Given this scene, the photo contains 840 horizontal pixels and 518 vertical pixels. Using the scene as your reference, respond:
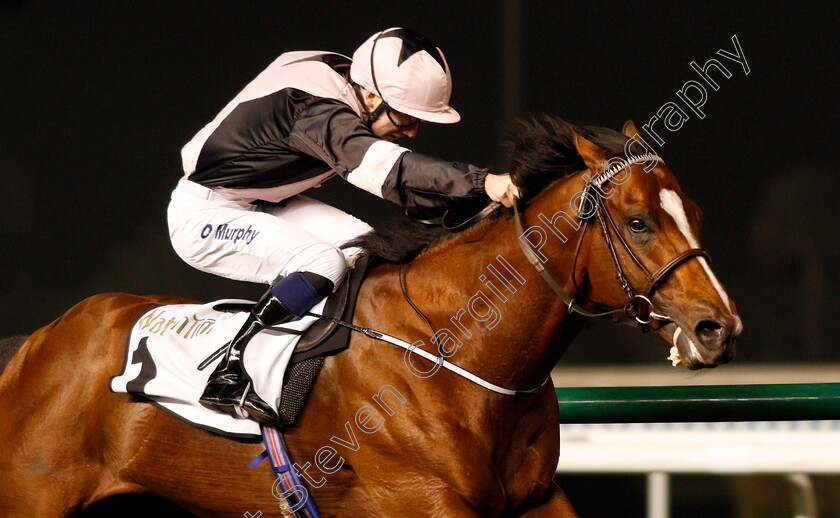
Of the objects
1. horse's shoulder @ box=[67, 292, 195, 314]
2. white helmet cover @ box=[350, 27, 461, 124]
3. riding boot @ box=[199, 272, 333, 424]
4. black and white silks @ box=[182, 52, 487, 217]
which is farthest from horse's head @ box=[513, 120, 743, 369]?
horse's shoulder @ box=[67, 292, 195, 314]

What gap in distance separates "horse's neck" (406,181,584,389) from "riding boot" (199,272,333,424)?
31cm

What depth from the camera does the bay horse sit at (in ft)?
6.47

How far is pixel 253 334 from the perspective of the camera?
7.75ft

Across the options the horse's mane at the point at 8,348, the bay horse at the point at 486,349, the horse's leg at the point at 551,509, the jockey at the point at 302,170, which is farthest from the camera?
the horse's mane at the point at 8,348

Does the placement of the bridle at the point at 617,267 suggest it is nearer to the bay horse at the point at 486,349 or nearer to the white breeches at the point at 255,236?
the bay horse at the point at 486,349

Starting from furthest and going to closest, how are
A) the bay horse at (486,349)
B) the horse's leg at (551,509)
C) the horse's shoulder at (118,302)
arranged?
1. the horse's shoulder at (118,302)
2. the horse's leg at (551,509)
3. the bay horse at (486,349)

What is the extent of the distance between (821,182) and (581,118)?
46.3 inches

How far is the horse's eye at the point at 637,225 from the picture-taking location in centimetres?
197

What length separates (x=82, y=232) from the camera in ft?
15.1

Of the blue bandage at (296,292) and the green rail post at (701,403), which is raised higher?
Answer: the blue bandage at (296,292)

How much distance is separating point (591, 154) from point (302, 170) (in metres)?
0.84

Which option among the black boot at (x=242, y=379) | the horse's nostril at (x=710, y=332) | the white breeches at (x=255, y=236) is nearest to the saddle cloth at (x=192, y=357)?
the black boot at (x=242, y=379)

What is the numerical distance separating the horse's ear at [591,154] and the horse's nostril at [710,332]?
0.43 meters

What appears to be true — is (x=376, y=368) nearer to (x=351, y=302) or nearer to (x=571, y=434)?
(x=351, y=302)
